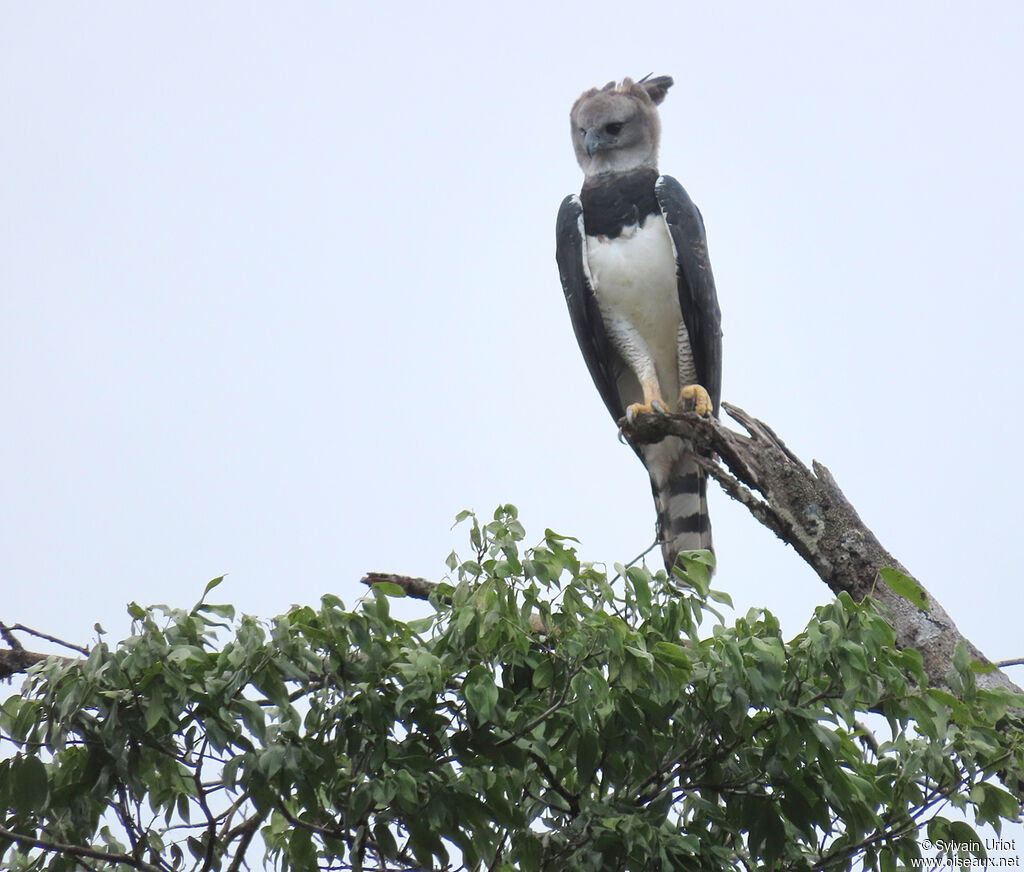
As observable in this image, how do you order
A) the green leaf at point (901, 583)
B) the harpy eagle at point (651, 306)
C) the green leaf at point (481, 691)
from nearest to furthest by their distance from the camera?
the green leaf at point (481, 691)
the green leaf at point (901, 583)
the harpy eagle at point (651, 306)

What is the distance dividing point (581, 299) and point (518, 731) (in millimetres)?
3396

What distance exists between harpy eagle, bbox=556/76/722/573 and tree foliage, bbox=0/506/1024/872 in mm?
2651

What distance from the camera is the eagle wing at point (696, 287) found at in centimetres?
536

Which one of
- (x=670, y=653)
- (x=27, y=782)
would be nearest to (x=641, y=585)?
(x=670, y=653)

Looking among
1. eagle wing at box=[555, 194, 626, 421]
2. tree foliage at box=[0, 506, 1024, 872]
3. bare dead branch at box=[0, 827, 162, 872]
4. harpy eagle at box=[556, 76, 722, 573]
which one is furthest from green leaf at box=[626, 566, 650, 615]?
eagle wing at box=[555, 194, 626, 421]

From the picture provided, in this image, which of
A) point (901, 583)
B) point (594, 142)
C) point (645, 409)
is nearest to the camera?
point (901, 583)

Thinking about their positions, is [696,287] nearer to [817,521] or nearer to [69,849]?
[817,521]

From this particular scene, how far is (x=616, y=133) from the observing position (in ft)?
19.7

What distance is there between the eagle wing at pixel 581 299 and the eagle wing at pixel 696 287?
422 mm

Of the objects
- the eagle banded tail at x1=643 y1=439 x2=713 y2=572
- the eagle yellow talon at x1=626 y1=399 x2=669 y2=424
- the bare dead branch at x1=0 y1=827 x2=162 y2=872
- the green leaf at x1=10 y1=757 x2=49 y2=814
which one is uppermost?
the eagle yellow talon at x1=626 y1=399 x2=669 y2=424

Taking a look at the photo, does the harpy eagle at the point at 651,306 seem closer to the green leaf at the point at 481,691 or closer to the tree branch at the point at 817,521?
the tree branch at the point at 817,521

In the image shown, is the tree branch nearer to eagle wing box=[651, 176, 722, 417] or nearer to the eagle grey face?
eagle wing box=[651, 176, 722, 417]

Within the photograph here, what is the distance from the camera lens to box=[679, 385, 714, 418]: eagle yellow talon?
5277 millimetres

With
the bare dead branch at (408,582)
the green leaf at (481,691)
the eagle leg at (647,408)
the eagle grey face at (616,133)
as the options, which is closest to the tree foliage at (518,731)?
the green leaf at (481,691)
